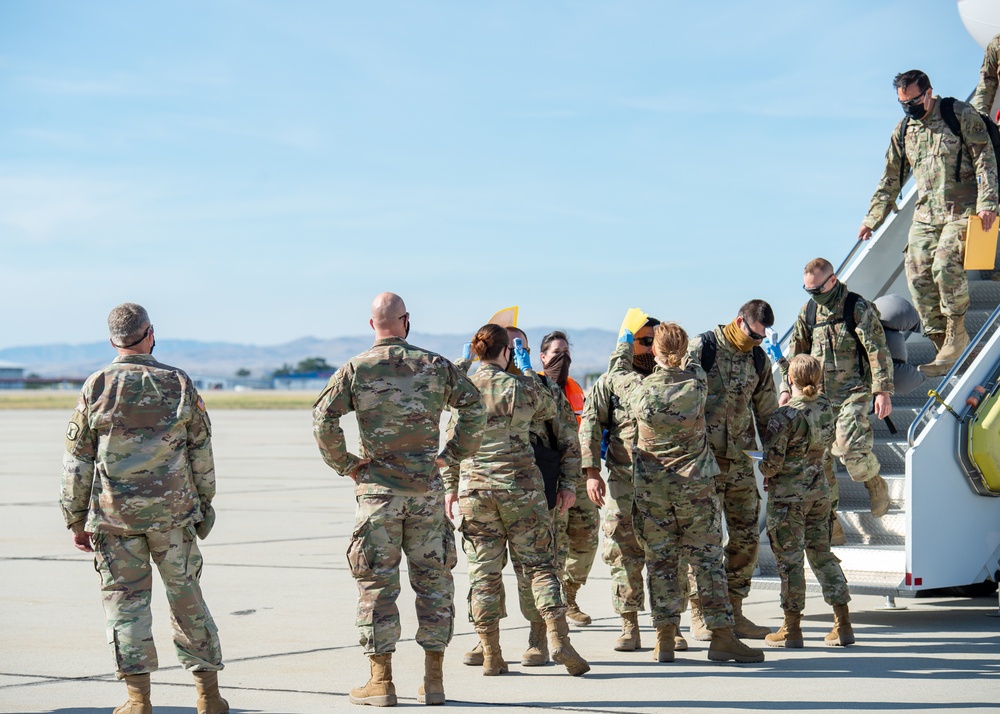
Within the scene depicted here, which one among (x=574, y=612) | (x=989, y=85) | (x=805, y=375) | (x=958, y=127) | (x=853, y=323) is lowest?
(x=574, y=612)

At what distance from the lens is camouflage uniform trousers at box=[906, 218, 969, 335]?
926 cm

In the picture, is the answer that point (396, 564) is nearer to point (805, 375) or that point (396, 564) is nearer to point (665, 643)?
point (665, 643)

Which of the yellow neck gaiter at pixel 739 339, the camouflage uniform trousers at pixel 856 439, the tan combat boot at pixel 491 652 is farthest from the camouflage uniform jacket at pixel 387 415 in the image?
the camouflage uniform trousers at pixel 856 439

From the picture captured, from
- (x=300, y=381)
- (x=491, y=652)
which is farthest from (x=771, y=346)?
(x=300, y=381)

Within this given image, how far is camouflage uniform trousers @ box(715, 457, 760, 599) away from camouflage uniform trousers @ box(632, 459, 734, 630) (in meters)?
0.78

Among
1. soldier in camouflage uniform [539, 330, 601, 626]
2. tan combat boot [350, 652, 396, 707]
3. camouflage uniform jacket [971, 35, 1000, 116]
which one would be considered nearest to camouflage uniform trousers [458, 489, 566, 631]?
tan combat boot [350, 652, 396, 707]

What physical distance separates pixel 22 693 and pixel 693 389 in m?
3.92

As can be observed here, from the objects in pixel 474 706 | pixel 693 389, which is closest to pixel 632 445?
pixel 693 389

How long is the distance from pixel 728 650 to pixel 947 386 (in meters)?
2.57

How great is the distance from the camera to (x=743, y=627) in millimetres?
7973

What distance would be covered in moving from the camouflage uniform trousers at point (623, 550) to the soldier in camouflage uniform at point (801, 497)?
2.76 feet

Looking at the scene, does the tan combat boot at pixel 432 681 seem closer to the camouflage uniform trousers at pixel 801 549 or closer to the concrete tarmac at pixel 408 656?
the concrete tarmac at pixel 408 656

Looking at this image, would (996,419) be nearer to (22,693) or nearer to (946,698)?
(946,698)

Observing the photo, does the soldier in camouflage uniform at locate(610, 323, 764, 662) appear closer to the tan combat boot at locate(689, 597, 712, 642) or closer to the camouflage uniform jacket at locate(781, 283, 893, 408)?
the tan combat boot at locate(689, 597, 712, 642)
